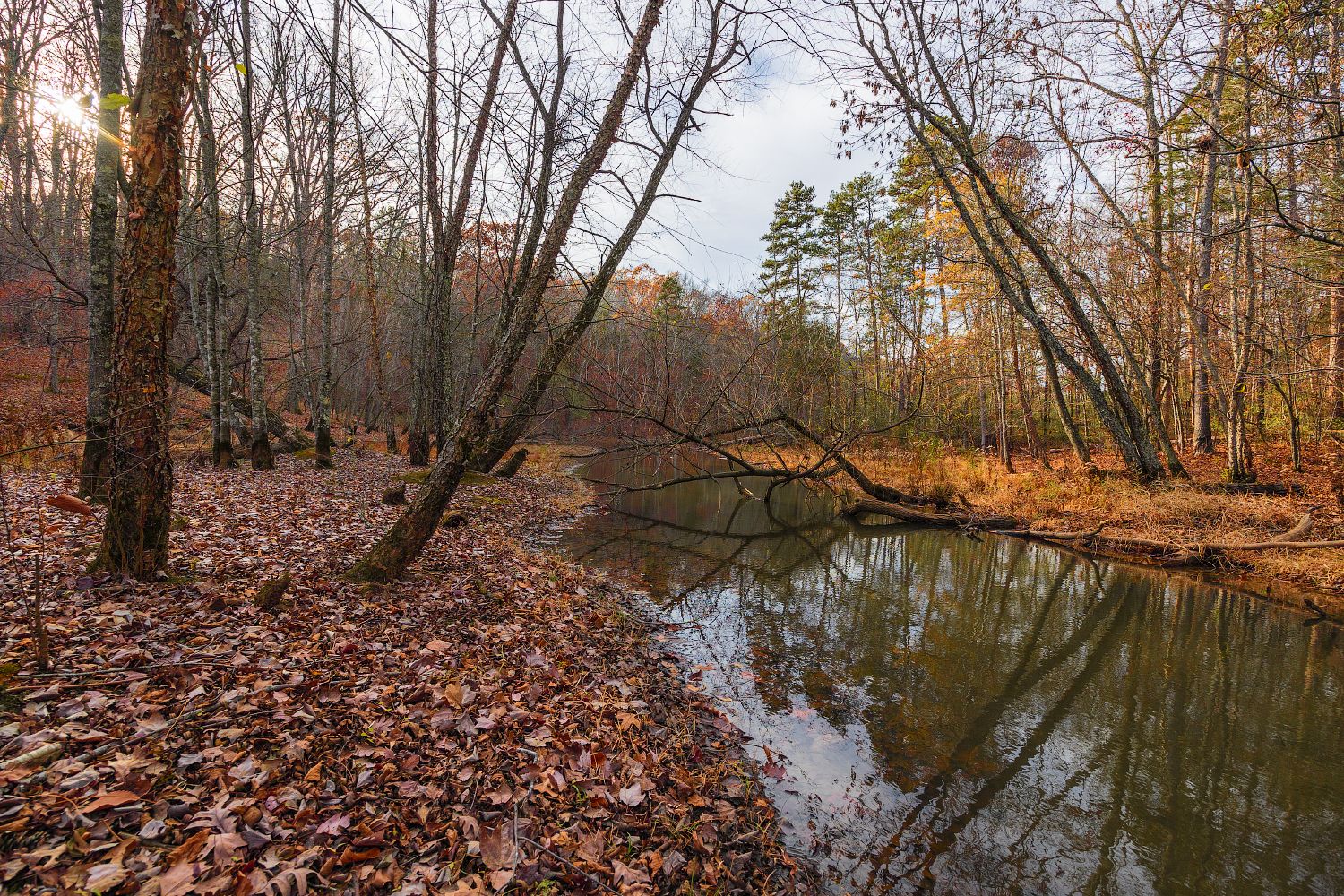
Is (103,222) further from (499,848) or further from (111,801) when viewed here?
(499,848)

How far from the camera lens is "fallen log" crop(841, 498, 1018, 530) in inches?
527

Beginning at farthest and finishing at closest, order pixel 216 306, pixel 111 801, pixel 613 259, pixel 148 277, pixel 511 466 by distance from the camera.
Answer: pixel 511 466, pixel 216 306, pixel 613 259, pixel 148 277, pixel 111 801

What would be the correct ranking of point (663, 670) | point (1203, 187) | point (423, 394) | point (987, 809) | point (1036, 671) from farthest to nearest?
point (423, 394), point (1203, 187), point (1036, 671), point (663, 670), point (987, 809)

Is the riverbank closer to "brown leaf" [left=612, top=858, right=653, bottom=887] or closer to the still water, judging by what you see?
"brown leaf" [left=612, top=858, right=653, bottom=887]

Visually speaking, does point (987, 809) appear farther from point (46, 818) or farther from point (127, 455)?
point (127, 455)

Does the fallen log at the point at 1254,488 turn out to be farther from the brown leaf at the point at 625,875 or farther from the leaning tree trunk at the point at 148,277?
the leaning tree trunk at the point at 148,277

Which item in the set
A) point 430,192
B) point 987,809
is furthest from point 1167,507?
point 430,192

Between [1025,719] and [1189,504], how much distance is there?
8757mm

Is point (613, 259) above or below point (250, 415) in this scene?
above

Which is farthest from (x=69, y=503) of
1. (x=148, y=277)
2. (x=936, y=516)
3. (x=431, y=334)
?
(x=936, y=516)

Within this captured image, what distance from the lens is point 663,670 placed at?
18.4 ft

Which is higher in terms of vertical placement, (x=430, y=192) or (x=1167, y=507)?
(x=430, y=192)

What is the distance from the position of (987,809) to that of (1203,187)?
16.0 m

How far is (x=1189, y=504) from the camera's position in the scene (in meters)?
10.8
